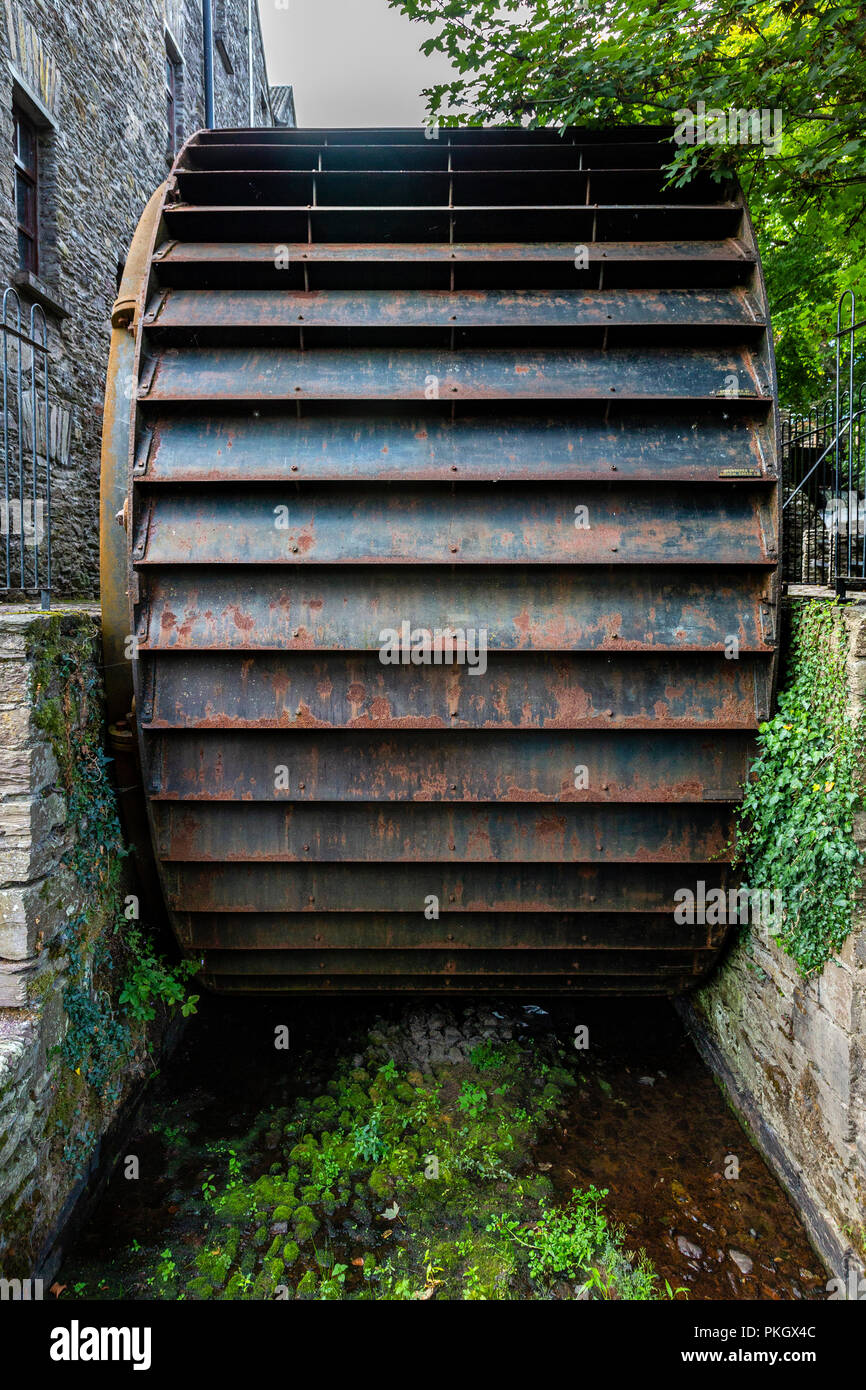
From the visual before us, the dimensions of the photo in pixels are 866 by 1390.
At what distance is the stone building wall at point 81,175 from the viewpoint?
213 inches

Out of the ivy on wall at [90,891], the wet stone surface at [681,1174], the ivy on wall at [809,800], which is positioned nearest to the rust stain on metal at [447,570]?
the ivy on wall at [809,800]

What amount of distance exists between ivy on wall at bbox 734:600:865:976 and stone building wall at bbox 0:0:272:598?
530 centimetres

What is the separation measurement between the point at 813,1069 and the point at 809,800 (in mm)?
1140

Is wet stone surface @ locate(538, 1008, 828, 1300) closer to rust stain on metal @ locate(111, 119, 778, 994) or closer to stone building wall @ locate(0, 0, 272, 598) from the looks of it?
rust stain on metal @ locate(111, 119, 778, 994)

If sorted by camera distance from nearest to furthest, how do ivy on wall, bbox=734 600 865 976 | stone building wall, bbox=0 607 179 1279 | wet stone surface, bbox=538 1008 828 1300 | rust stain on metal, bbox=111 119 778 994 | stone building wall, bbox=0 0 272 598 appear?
stone building wall, bbox=0 607 179 1279, ivy on wall, bbox=734 600 865 976, wet stone surface, bbox=538 1008 828 1300, rust stain on metal, bbox=111 119 778 994, stone building wall, bbox=0 0 272 598

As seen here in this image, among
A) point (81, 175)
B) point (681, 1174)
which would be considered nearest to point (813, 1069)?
point (681, 1174)

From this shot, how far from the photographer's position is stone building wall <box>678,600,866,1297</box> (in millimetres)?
2676

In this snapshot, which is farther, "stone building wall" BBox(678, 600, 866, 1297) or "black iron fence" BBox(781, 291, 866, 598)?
Result: "black iron fence" BBox(781, 291, 866, 598)

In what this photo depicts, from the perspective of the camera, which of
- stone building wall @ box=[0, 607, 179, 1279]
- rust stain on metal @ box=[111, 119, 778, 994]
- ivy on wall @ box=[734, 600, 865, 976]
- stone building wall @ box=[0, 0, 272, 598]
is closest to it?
stone building wall @ box=[0, 607, 179, 1279]

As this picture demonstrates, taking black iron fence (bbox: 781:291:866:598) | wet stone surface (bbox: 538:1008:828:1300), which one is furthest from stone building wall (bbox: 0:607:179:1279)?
black iron fence (bbox: 781:291:866:598)

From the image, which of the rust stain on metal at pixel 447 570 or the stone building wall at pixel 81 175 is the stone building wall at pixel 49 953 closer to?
the rust stain on metal at pixel 447 570

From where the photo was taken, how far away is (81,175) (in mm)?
6293

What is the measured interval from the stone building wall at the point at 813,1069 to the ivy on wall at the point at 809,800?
0.07m
